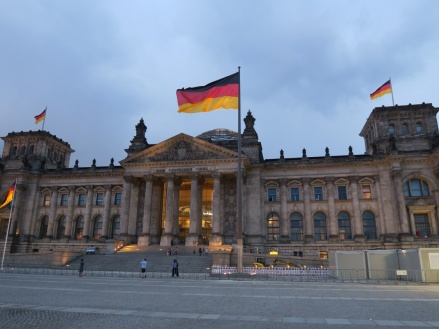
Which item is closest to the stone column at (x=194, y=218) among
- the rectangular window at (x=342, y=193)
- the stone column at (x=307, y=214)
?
the stone column at (x=307, y=214)

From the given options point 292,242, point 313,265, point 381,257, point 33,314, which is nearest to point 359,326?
point 33,314

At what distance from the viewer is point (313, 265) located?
1534 inches

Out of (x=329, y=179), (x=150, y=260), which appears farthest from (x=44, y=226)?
(x=329, y=179)

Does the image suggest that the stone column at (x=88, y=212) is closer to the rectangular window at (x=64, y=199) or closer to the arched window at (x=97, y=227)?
the arched window at (x=97, y=227)

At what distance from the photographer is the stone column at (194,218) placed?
158ft

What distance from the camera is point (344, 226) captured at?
171 feet

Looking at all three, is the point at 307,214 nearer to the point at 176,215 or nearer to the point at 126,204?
the point at 176,215

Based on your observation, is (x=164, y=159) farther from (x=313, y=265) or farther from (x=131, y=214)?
(x=313, y=265)

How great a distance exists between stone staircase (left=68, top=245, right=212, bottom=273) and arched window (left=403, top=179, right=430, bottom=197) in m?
30.5

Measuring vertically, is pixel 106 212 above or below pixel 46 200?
below

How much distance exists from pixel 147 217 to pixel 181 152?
10.7 metres

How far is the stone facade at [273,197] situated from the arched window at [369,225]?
146 millimetres

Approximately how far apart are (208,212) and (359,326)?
4793cm

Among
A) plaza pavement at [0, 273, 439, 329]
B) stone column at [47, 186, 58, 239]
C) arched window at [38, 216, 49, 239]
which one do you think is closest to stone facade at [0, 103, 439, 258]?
stone column at [47, 186, 58, 239]
